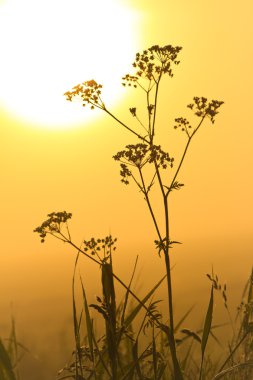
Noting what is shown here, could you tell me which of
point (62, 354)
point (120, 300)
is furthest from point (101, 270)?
point (62, 354)

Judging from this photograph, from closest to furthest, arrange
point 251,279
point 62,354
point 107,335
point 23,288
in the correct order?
point 107,335 → point 251,279 → point 62,354 → point 23,288

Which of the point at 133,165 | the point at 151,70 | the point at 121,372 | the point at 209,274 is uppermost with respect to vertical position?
the point at 151,70

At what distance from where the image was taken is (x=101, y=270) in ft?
16.8

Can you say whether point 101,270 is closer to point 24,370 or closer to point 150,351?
point 150,351

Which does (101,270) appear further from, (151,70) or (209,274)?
(151,70)

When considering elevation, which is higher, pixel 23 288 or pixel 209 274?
pixel 23 288

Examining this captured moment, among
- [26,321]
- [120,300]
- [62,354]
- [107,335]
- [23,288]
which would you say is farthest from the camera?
[23,288]

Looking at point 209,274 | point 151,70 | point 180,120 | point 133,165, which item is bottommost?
point 209,274

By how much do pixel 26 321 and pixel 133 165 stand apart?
4.45m

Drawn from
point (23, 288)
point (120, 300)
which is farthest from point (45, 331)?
point (23, 288)

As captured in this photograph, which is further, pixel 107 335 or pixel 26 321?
pixel 26 321

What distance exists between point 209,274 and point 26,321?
4606 millimetres

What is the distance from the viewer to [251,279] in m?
5.74

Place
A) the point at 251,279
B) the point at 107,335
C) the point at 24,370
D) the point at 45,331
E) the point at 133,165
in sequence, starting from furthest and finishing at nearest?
the point at 45,331, the point at 24,370, the point at 251,279, the point at 133,165, the point at 107,335
